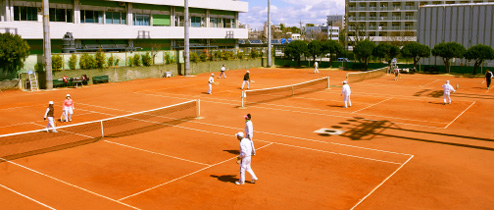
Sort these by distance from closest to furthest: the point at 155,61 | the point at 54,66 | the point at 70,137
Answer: the point at 70,137 < the point at 54,66 < the point at 155,61

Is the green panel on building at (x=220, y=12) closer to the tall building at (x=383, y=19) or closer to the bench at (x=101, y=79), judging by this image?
the bench at (x=101, y=79)

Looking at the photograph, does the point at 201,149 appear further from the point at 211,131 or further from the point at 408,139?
the point at 408,139

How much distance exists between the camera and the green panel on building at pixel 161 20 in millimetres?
70188

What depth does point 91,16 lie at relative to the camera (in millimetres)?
60406

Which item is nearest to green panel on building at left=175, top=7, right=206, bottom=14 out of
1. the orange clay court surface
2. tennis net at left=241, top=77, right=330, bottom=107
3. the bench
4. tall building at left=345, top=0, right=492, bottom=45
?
the bench

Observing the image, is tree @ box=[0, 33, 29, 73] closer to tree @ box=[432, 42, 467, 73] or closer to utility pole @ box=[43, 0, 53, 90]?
utility pole @ box=[43, 0, 53, 90]

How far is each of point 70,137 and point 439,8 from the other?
70.2 metres

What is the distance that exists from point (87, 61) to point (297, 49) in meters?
35.4

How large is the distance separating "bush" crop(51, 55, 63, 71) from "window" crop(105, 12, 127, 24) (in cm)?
1977

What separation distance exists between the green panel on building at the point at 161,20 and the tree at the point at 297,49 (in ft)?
65.5

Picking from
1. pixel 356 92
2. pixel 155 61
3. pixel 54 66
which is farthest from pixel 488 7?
pixel 54 66

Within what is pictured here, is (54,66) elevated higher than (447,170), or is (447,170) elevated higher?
(54,66)

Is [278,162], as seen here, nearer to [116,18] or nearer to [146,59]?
[146,59]

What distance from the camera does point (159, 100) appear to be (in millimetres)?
35125
